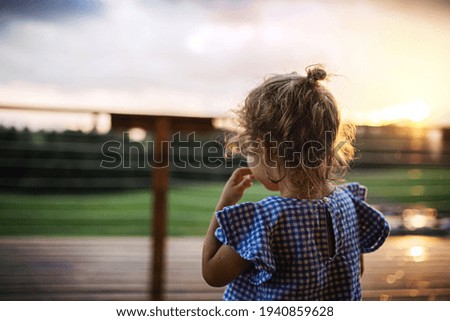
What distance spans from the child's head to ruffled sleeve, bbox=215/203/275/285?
0.30 ft

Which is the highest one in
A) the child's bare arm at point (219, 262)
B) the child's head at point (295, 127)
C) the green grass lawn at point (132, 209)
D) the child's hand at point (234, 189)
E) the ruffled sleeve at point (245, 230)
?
the child's head at point (295, 127)

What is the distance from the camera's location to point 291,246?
2.81ft

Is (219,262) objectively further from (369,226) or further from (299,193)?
(369,226)

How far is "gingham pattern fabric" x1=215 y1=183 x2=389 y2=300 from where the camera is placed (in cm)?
85

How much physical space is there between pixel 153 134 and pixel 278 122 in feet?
3.16

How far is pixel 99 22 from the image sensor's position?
1.82 m

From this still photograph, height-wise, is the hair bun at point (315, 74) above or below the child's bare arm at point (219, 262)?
above

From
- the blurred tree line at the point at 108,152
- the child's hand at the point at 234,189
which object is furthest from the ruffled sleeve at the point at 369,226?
the blurred tree line at the point at 108,152

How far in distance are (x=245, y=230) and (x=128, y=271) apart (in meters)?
1.43

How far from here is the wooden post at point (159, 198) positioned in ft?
5.72

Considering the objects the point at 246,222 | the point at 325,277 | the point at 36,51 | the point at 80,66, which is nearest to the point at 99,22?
the point at 36,51

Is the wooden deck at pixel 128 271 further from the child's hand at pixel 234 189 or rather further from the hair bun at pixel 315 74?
the hair bun at pixel 315 74

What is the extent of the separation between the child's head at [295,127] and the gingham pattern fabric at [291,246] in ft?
0.20
